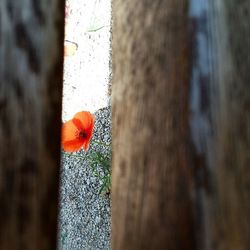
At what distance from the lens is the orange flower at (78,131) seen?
162 centimetres

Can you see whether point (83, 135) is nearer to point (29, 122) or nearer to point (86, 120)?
point (86, 120)

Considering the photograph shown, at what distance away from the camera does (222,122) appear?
1.39ft

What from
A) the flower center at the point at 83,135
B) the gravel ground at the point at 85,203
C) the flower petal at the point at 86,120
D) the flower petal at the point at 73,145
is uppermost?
the flower petal at the point at 86,120

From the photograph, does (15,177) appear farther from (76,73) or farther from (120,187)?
(76,73)

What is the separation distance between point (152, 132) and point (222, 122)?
0.17 ft

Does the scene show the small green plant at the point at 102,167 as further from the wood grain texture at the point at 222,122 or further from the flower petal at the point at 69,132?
the wood grain texture at the point at 222,122

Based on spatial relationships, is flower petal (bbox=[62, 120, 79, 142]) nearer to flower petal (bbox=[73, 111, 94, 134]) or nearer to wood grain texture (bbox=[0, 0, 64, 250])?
flower petal (bbox=[73, 111, 94, 134])

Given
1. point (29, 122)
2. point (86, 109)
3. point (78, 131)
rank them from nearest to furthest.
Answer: point (29, 122), point (78, 131), point (86, 109)

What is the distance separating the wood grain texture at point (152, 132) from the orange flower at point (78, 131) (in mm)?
1156

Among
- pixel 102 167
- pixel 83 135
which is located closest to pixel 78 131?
pixel 83 135

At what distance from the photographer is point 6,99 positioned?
0.38m

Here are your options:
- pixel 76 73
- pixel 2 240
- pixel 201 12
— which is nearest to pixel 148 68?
pixel 201 12

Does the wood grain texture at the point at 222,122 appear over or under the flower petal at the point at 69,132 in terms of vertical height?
under

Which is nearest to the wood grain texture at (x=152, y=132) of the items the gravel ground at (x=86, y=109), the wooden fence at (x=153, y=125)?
the wooden fence at (x=153, y=125)
